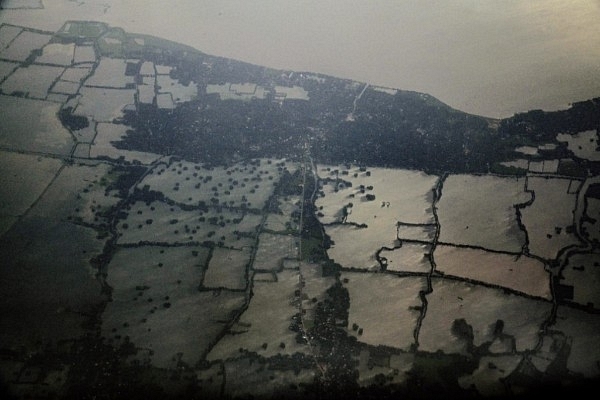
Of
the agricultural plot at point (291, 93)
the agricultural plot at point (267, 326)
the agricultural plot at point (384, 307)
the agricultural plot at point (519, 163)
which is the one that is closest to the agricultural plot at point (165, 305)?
the agricultural plot at point (267, 326)

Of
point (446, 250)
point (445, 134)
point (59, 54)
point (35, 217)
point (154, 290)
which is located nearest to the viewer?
Result: point (154, 290)

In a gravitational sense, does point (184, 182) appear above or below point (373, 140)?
below

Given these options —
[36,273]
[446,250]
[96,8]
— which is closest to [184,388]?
[36,273]

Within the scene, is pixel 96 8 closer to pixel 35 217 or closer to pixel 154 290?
pixel 35 217

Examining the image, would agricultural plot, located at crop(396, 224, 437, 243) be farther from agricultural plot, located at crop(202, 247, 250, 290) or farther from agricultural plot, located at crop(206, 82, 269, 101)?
agricultural plot, located at crop(206, 82, 269, 101)

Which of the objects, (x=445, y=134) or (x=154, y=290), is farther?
(x=445, y=134)

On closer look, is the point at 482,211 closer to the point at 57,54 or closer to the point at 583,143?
the point at 583,143

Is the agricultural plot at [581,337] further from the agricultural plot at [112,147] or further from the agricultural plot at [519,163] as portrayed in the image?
the agricultural plot at [112,147]
